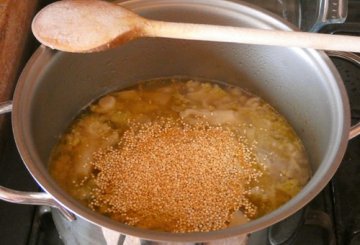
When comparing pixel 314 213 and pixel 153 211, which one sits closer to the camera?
pixel 153 211

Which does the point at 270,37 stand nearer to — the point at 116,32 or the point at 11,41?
the point at 116,32

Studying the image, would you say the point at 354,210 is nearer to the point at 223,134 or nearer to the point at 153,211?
the point at 223,134

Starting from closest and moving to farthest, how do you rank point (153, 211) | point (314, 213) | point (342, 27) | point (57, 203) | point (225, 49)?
1. point (57, 203)
2. point (153, 211)
3. point (314, 213)
4. point (225, 49)
5. point (342, 27)

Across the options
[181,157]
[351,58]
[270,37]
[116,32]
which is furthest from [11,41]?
[351,58]

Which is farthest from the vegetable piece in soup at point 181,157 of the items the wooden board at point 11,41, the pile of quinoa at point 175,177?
the wooden board at point 11,41

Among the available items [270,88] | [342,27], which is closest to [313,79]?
[270,88]

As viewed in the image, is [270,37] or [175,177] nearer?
[270,37]

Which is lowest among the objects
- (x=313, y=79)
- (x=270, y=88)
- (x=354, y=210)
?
(x=354, y=210)

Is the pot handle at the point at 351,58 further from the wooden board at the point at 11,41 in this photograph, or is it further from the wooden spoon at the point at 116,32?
the wooden board at the point at 11,41

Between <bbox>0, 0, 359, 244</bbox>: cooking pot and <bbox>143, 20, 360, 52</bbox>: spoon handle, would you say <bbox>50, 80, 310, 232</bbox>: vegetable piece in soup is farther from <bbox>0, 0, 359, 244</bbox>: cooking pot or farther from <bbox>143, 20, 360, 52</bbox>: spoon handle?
<bbox>143, 20, 360, 52</bbox>: spoon handle
